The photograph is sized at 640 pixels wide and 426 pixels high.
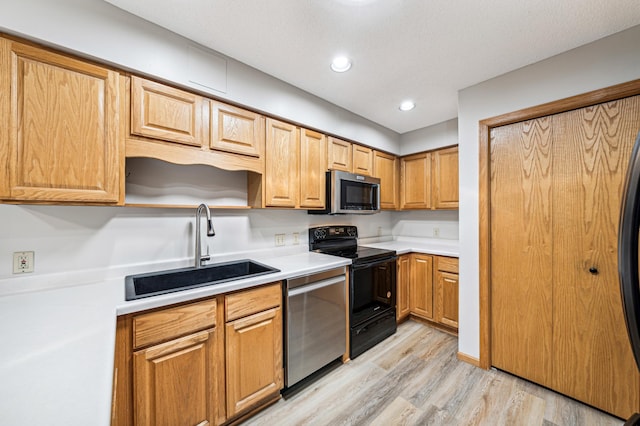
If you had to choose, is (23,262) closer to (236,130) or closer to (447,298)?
(236,130)

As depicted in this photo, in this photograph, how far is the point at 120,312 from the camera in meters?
1.14

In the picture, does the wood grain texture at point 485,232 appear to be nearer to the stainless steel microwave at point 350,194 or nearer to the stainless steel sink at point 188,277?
the stainless steel microwave at point 350,194

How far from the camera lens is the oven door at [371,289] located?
2293 millimetres

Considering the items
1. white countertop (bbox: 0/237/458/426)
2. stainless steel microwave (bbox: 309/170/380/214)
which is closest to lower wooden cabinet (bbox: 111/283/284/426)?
white countertop (bbox: 0/237/458/426)

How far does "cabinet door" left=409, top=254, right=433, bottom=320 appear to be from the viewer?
280 centimetres

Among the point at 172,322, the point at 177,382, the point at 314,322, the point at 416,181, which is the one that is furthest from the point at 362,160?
the point at 177,382

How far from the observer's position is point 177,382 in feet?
4.41

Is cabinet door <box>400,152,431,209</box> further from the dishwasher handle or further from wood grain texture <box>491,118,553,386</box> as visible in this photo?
the dishwasher handle

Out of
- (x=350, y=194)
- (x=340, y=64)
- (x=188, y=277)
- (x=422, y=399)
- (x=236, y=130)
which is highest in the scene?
(x=340, y=64)

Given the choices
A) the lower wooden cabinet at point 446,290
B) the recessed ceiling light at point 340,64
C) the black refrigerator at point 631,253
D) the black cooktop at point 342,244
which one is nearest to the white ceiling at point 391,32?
the recessed ceiling light at point 340,64

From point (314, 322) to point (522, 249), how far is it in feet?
5.61

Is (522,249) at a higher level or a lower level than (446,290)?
higher

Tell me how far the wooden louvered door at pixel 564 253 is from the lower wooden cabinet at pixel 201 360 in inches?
72.9

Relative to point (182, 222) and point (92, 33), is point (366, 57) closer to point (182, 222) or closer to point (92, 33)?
point (92, 33)
